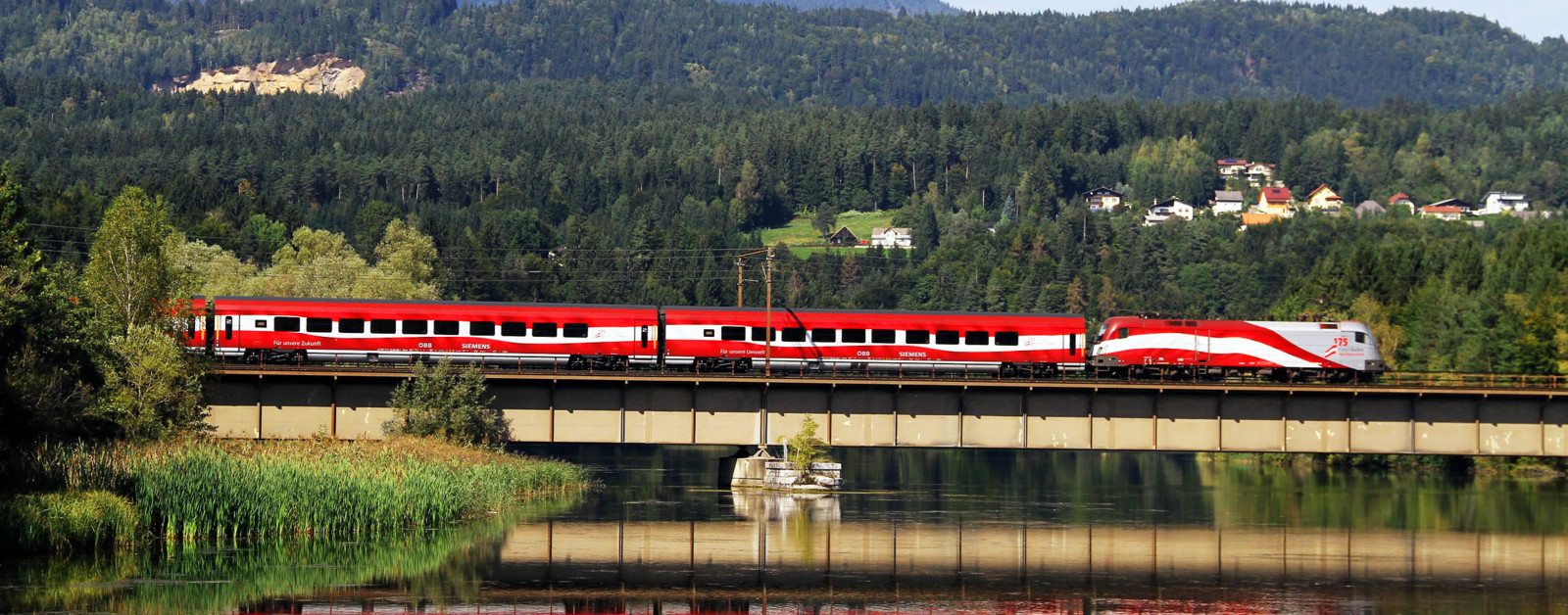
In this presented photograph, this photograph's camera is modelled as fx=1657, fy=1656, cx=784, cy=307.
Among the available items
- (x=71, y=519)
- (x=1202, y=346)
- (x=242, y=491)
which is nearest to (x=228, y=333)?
(x=242, y=491)

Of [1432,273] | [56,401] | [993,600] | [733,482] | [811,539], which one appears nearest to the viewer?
[993,600]

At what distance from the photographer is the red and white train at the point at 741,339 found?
7912 centimetres

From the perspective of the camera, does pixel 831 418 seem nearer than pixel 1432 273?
Yes

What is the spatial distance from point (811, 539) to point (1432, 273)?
409 feet

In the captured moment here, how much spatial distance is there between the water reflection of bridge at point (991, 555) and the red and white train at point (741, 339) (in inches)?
366

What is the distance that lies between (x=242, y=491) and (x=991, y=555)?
27.5 metres

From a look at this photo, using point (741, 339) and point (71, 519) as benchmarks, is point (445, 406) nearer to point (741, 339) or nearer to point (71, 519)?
point (741, 339)

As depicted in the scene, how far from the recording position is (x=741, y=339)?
81562mm

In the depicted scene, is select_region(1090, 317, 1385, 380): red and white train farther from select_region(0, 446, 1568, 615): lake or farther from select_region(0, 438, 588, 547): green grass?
select_region(0, 438, 588, 547): green grass

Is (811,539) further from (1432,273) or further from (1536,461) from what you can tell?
(1432,273)

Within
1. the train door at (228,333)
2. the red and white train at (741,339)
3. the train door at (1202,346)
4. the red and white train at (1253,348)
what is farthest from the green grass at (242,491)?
the train door at (1202,346)

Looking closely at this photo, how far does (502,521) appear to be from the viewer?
68.4m

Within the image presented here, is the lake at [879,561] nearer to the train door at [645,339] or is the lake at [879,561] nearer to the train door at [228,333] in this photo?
the train door at [645,339]

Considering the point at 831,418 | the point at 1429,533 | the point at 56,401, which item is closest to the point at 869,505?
the point at 831,418
